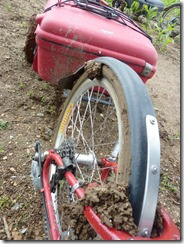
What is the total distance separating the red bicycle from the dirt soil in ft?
0.73

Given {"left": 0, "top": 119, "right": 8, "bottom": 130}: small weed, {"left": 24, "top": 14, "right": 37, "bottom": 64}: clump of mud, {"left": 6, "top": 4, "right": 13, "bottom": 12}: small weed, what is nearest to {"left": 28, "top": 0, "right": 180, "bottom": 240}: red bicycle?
{"left": 0, "top": 119, "right": 8, "bottom": 130}: small weed

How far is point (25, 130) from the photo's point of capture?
89.3 inches

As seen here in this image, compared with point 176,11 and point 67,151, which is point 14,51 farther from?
point 176,11

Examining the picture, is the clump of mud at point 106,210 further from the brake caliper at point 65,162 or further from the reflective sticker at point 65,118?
the reflective sticker at point 65,118

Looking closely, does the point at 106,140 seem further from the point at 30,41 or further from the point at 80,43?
the point at 30,41

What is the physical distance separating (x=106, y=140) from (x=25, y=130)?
66 cm

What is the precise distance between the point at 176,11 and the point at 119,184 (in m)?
6.46

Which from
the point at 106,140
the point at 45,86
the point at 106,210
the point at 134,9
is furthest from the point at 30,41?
the point at 134,9

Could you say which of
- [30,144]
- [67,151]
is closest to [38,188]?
[67,151]

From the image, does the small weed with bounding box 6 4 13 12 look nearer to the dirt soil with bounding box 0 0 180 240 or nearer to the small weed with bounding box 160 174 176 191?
the dirt soil with bounding box 0 0 180 240

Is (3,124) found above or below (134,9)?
below

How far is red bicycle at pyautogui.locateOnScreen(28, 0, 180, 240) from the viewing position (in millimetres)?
922

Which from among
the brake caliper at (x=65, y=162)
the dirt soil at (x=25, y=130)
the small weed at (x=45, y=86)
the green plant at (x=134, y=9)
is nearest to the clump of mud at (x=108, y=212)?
the brake caliper at (x=65, y=162)

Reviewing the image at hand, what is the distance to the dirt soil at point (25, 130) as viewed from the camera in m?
1.70
